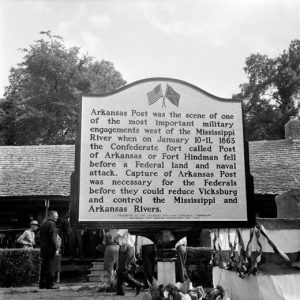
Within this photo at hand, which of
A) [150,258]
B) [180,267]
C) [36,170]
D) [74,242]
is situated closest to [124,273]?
[150,258]

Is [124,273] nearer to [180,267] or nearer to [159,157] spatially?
[180,267]

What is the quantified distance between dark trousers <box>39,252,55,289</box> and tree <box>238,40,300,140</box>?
28.6 m

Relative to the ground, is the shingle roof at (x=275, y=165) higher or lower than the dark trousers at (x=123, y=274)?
higher

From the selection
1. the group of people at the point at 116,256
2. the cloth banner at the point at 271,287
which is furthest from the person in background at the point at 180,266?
the cloth banner at the point at 271,287

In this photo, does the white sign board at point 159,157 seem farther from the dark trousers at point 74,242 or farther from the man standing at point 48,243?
the dark trousers at point 74,242

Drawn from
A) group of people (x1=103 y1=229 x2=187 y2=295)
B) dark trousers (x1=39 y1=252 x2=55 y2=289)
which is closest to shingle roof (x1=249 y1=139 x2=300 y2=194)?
group of people (x1=103 y1=229 x2=187 y2=295)

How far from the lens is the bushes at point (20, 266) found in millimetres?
12156

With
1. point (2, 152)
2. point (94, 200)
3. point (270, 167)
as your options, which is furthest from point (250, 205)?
point (2, 152)

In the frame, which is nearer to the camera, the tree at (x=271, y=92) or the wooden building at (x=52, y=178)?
the wooden building at (x=52, y=178)

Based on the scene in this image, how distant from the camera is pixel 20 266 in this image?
1222 centimetres

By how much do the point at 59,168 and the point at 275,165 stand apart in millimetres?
9107

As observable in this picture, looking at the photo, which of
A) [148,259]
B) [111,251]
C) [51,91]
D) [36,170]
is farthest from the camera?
[51,91]

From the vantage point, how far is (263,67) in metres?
41.0

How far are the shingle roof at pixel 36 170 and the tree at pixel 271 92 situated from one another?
20.1m
